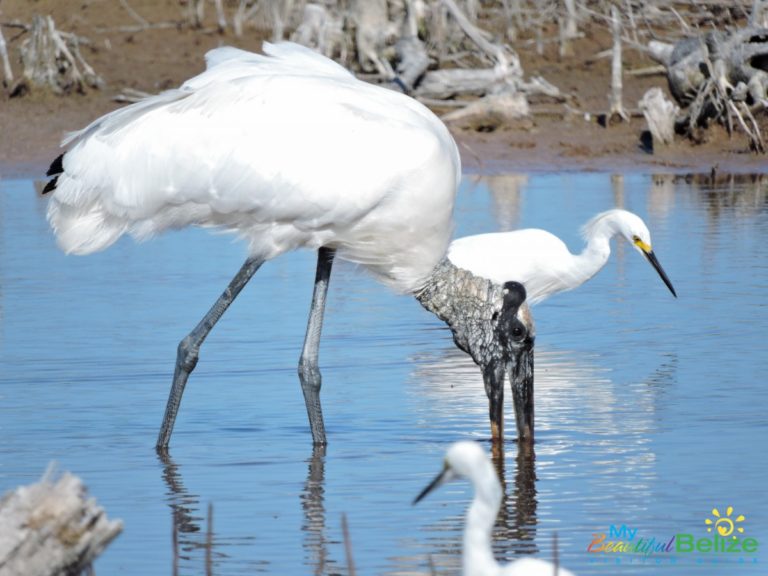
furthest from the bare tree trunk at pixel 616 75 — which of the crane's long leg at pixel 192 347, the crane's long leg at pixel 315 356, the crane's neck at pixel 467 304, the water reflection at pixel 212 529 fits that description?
the water reflection at pixel 212 529

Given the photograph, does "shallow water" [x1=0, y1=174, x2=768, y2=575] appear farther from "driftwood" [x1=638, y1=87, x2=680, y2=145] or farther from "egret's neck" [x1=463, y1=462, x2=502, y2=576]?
"driftwood" [x1=638, y1=87, x2=680, y2=145]

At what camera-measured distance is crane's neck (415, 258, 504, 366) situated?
792 centimetres

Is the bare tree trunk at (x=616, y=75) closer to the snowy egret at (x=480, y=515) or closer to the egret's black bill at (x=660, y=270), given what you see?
the egret's black bill at (x=660, y=270)

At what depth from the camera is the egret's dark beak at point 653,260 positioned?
11.4m

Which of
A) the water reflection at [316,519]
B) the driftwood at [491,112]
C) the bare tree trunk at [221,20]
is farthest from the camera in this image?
the bare tree trunk at [221,20]

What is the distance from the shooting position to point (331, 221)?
25.3 ft

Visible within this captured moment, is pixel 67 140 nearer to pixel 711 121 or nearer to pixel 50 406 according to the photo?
pixel 50 406

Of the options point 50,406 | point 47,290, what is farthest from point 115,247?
point 50,406

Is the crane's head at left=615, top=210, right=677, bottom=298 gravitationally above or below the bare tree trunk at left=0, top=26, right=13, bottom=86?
above

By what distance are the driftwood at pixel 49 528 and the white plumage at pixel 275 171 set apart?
12.2 feet

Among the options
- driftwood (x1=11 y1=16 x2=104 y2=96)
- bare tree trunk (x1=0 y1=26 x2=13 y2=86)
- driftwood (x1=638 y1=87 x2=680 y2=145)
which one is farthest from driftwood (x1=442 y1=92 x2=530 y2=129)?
bare tree trunk (x1=0 y1=26 x2=13 y2=86)

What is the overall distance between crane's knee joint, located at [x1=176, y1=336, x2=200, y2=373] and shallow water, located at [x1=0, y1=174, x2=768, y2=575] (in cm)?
34

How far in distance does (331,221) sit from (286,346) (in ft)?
8.56

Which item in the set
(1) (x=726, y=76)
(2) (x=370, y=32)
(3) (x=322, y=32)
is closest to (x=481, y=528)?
(1) (x=726, y=76)
